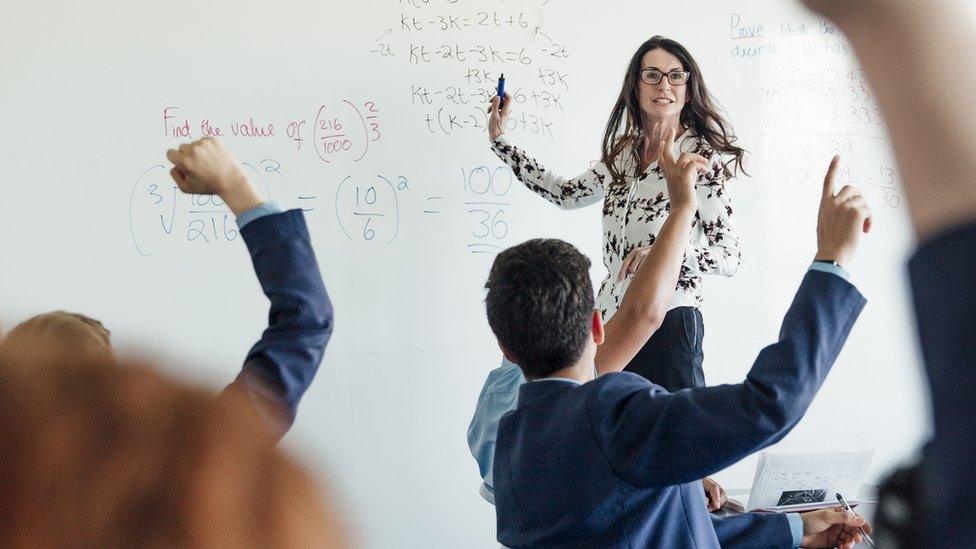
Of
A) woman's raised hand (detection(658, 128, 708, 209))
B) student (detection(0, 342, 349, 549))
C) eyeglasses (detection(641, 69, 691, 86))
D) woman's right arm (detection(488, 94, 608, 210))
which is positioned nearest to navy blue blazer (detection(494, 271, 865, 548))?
woman's raised hand (detection(658, 128, 708, 209))

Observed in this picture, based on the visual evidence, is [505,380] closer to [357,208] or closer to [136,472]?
[357,208]

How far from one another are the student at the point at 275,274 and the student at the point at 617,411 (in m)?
0.43

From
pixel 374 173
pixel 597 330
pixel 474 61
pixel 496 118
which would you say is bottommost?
pixel 597 330

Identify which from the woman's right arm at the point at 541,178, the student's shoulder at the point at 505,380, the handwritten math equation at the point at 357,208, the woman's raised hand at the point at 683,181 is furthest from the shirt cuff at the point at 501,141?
the woman's raised hand at the point at 683,181

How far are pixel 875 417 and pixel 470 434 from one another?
218 cm

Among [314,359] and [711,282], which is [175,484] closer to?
[314,359]

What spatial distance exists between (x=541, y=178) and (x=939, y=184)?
285cm

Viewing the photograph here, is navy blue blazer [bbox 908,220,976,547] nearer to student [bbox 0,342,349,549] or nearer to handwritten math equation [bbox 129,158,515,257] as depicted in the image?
student [bbox 0,342,349,549]

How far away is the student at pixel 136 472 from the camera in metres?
0.28

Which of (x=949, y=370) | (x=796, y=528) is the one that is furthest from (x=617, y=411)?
(x=949, y=370)

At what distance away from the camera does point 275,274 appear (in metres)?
1.09

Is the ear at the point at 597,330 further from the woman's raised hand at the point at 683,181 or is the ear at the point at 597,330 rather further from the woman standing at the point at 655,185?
the woman standing at the point at 655,185

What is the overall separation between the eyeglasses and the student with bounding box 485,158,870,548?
1545 millimetres

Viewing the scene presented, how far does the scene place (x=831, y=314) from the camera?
3.56ft
